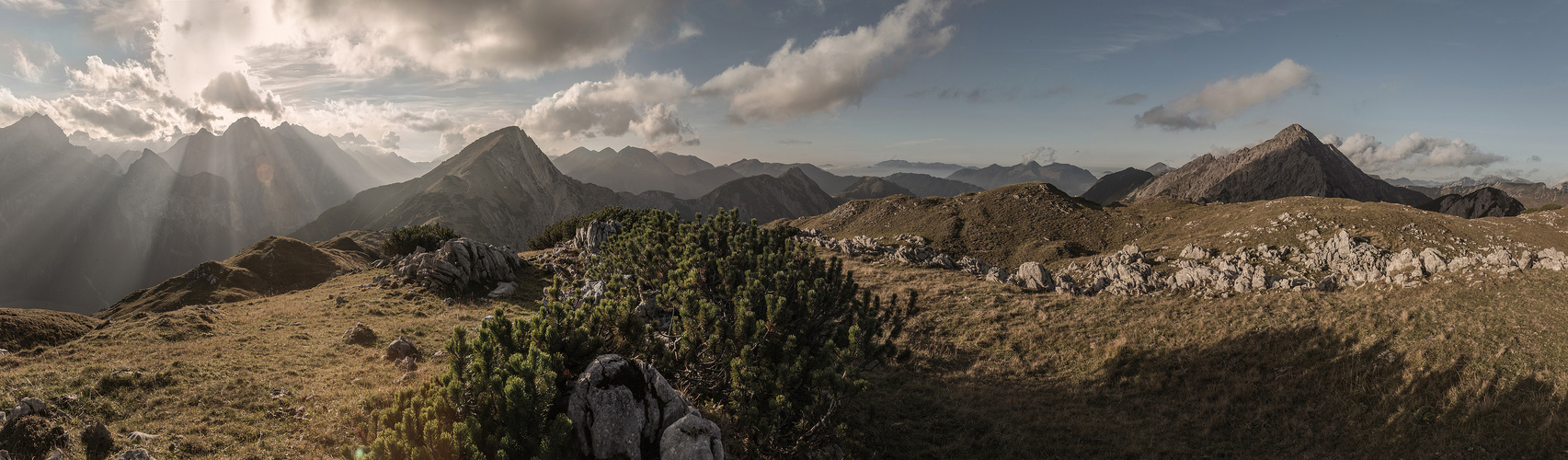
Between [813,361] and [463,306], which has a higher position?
[813,361]

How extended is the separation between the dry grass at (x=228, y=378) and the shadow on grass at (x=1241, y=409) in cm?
1556

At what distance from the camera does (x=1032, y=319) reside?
1078 inches

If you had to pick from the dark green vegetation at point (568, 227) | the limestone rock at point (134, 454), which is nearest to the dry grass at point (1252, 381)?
the limestone rock at point (134, 454)

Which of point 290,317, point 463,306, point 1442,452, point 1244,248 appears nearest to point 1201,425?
point 1442,452

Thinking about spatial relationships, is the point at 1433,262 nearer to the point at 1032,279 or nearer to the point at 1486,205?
the point at 1032,279

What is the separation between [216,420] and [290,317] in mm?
16565

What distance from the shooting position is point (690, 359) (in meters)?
12.9

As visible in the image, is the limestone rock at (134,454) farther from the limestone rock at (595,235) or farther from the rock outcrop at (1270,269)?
the limestone rock at (595,235)

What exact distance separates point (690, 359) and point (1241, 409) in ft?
64.9

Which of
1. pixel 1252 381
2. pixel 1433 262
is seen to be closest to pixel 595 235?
pixel 1252 381

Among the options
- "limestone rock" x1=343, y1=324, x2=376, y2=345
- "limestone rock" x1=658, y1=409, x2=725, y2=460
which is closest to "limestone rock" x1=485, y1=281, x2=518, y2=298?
"limestone rock" x1=343, y1=324, x2=376, y2=345

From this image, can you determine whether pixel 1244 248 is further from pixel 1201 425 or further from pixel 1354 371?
pixel 1201 425

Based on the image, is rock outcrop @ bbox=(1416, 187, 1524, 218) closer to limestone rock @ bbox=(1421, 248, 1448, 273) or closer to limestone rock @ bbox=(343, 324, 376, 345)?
limestone rock @ bbox=(1421, 248, 1448, 273)

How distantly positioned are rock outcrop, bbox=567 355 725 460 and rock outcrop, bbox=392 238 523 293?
2933 cm
